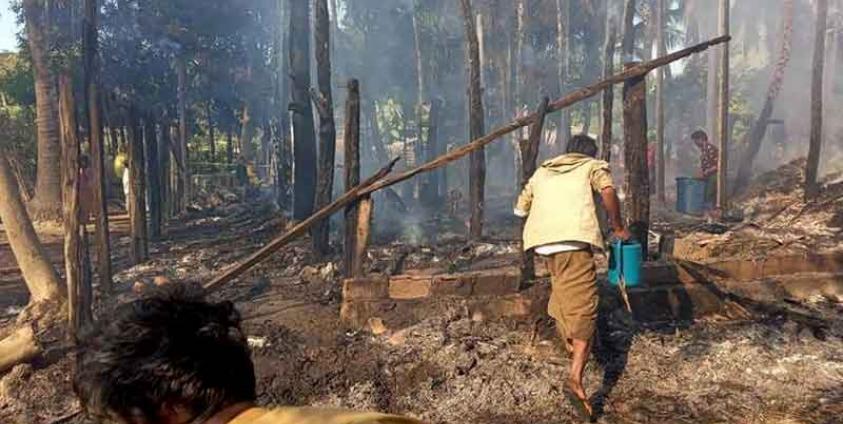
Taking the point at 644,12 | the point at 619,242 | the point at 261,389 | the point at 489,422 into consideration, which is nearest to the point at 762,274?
the point at 619,242

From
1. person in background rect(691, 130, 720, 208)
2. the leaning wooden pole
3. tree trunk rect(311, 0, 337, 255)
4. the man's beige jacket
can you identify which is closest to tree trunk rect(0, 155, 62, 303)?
the leaning wooden pole

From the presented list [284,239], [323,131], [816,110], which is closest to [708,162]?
[816,110]

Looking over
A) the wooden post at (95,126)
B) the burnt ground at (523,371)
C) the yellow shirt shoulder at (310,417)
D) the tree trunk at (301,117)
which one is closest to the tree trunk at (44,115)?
the tree trunk at (301,117)

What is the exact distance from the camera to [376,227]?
11.6m

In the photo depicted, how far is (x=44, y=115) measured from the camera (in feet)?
47.6

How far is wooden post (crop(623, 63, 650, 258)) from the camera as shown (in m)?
5.89

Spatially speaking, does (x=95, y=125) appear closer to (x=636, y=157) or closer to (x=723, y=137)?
(x=636, y=157)

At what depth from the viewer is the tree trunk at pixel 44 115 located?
13797 mm

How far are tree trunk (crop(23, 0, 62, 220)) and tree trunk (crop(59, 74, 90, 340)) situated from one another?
30.6ft

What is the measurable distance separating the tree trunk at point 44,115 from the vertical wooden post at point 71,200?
30.6 feet

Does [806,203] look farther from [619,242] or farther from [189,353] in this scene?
[189,353]

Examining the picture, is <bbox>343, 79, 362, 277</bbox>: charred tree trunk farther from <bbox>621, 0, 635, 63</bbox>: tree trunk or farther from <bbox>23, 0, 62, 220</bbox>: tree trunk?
<bbox>23, 0, 62, 220</bbox>: tree trunk

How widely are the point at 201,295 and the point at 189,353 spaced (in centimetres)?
16

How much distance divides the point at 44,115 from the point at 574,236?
45.6ft
